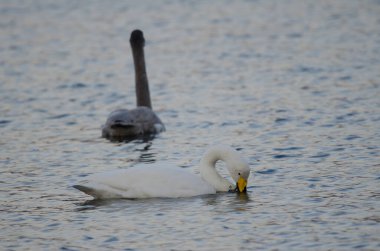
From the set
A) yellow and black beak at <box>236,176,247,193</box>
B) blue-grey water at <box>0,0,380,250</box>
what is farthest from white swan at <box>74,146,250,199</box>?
blue-grey water at <box>0,0,380,250</box>

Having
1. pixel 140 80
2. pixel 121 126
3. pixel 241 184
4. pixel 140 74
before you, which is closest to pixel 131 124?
pixel 121 126

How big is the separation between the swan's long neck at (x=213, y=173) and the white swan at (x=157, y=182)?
81mm

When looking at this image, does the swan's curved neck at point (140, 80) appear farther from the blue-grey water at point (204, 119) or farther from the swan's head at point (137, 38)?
the blue-grey water at point (204, 119)

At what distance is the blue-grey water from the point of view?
32.1ft

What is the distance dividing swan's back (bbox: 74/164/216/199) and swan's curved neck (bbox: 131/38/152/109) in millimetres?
5521

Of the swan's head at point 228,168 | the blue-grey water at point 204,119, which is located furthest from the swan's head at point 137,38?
the swan's head at point 228,168

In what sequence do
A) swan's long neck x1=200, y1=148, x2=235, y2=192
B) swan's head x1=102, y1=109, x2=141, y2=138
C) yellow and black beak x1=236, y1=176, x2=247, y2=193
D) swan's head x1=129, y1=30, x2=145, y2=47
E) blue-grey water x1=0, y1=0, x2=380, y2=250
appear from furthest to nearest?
swan's head x1=129, y1=30, x2=145, y2=47 < swan's head x1=102, y1=109, x2=141, y2=138 < swan's long neck x1=200, y1=148, x2=235, y2=192 < yellow and black beak x1=236, y1=176, x2=247, y2=193 < blue-grey water x1=0, y1=0, x2=380, y2=250

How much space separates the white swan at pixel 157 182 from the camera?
10.9 metres

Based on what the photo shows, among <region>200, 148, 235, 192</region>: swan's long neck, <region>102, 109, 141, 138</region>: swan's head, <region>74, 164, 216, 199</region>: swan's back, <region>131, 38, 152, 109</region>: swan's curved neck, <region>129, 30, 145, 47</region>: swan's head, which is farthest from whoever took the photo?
<region>129, 30, 145, 47</region>: swan's head

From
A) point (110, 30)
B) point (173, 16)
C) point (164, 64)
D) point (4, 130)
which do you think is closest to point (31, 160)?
point (4, 130)

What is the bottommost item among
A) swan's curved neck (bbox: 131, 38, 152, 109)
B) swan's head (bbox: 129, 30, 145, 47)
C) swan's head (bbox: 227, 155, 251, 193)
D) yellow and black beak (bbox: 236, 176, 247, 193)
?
yellow and black beak (bbox: 236, 176, 247, 193)

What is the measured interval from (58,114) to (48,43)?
8806 millimetres

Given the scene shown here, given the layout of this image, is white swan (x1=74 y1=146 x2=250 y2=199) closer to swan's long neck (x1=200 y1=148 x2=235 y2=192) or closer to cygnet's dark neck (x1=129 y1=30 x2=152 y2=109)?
swan's long neck (x1=200 y1=148 x2=235 y2=192)

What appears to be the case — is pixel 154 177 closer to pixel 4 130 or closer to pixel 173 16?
pixel 4 130
